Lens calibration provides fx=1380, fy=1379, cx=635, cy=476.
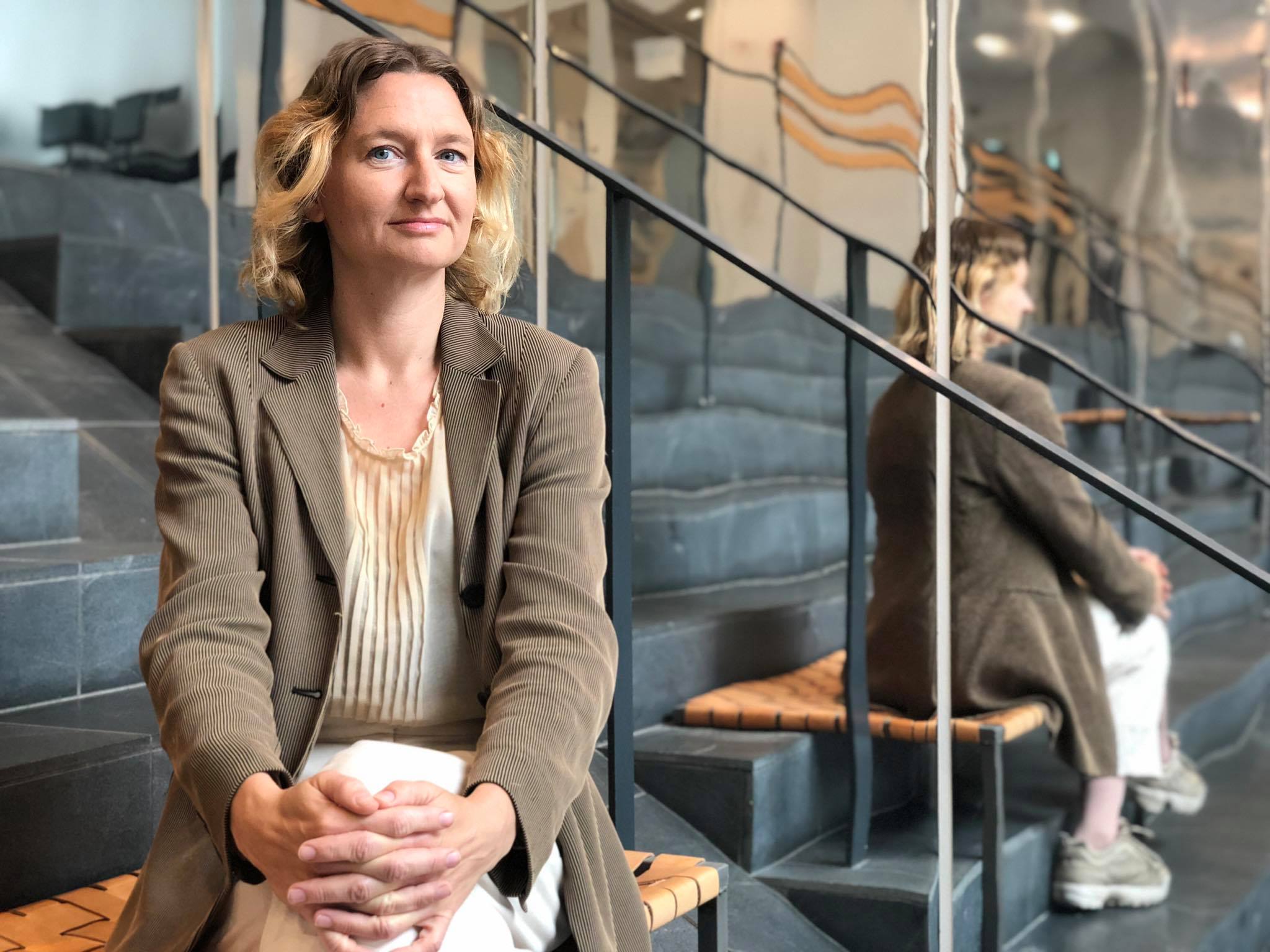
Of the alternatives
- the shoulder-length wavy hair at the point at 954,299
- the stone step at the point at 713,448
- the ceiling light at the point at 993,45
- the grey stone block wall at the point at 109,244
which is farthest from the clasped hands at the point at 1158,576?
the grey stone block wall at the point at 109,244

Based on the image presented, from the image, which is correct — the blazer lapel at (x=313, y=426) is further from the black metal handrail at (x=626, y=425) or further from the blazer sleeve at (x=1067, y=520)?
the blazer sleeve at (x=1067, y=520)

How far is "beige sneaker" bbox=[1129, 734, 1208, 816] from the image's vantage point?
2271 millimetres

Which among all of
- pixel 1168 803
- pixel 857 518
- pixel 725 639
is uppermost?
pixel 857 518

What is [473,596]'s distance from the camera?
132cm

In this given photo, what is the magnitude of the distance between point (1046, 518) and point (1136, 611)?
0.85 feet

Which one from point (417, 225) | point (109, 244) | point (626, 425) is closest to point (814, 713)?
point (626, 425)

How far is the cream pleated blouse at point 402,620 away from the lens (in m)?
1.31

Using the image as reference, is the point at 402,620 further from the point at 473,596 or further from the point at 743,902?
the point at 743,902

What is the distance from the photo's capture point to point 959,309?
231cm

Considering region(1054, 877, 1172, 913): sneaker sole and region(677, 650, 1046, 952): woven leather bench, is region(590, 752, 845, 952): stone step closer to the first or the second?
region(677, 650, 1046, 952): woven leather bench

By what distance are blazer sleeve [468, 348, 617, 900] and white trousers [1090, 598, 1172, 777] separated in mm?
1199

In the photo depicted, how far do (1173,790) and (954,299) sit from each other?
0.90m

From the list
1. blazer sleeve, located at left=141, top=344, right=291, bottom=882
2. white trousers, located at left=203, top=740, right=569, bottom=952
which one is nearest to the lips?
blazer sleeve, located at left=141, top=344, right=291, bottom=882

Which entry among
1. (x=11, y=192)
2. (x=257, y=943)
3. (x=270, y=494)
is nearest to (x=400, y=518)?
(x=270, y=494)
